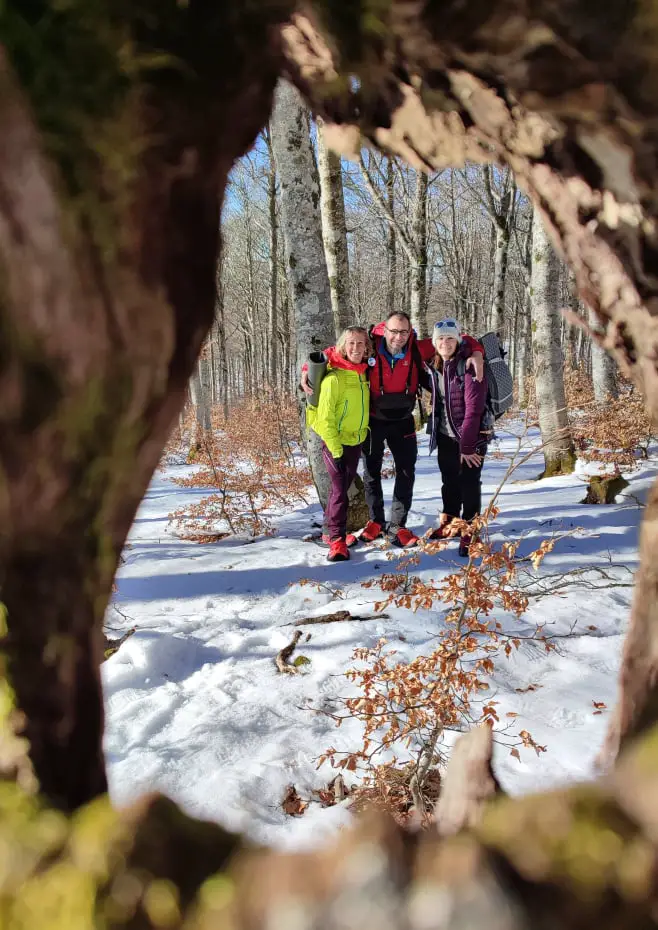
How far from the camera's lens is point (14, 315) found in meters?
0.55

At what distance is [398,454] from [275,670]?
8.13ft

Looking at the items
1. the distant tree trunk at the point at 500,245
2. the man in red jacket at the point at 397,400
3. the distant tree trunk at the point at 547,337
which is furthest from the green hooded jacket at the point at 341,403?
the distant tree trunk at the point at 500,245

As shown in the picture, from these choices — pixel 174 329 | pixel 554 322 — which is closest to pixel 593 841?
pixel 174 329

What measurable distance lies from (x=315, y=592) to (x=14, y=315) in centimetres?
370

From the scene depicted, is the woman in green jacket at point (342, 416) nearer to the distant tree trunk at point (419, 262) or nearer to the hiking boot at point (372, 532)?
the hiking boot at point (372, 532)

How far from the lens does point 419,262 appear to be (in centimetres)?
1116

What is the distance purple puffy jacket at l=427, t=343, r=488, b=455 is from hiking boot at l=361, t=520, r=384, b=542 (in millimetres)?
1353

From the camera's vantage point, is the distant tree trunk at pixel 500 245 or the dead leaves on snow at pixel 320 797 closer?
the dead leaves on snow at pixel 320 797

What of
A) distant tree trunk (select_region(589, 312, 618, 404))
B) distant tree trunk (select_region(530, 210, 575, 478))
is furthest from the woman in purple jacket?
distant tree trunk (select_region(589, 312, 618, 404))

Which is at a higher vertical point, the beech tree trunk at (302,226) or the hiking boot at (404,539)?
the beech tree trunk at (302,226)

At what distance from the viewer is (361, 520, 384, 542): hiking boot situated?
16.9 ft

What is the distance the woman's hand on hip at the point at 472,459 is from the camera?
4.22 meters

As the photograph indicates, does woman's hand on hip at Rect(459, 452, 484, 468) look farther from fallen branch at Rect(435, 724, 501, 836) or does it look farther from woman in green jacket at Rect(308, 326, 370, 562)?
fallen branch at Rect(435, 724, 501, 836)

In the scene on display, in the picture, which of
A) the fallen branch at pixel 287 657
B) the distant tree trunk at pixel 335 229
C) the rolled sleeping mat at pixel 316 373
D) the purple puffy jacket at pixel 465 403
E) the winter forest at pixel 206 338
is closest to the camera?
the winter forest at pixel 206 338
